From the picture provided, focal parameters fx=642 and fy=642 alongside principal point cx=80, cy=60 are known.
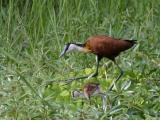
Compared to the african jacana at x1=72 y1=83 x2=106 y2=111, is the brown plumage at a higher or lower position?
higher

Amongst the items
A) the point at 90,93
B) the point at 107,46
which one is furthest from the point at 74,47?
the point at 90,93

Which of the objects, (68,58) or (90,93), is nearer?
(90,93)

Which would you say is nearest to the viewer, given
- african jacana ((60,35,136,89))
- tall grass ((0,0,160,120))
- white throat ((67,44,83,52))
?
tall grass ((0,0,160,120))

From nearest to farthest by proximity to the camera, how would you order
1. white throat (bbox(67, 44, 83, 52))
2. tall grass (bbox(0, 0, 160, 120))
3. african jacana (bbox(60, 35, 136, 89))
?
tall grass (bbox(0, 0, 160, 120)) → african jacana (bbox(60, 35, 136, 89)) → white throat (bbox(67, 44, 83, 52))

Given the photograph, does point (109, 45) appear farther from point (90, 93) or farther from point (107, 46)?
point (90, 93)

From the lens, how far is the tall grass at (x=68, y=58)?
346 cm

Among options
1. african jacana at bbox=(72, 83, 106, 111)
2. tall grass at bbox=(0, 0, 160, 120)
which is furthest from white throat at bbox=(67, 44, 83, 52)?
african jacana at bbox=(72, 83, 106, 111)

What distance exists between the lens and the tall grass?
11.3 feet

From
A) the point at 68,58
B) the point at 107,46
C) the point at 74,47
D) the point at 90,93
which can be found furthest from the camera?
the point at 68,58

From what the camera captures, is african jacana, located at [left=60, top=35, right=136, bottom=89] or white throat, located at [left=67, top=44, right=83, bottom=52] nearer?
african jacana, located at [left=60, top=35, right=136, bottom=89]

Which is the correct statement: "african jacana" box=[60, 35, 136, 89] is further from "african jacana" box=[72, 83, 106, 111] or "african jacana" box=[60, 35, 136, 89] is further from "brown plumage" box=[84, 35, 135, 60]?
"african jacana" box=[72, 83, 106, 111]

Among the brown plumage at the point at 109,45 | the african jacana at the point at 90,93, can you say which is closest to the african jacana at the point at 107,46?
the brown plumage at the point at 109,45

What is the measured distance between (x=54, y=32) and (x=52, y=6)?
1.56 ft

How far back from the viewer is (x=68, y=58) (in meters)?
5.08
